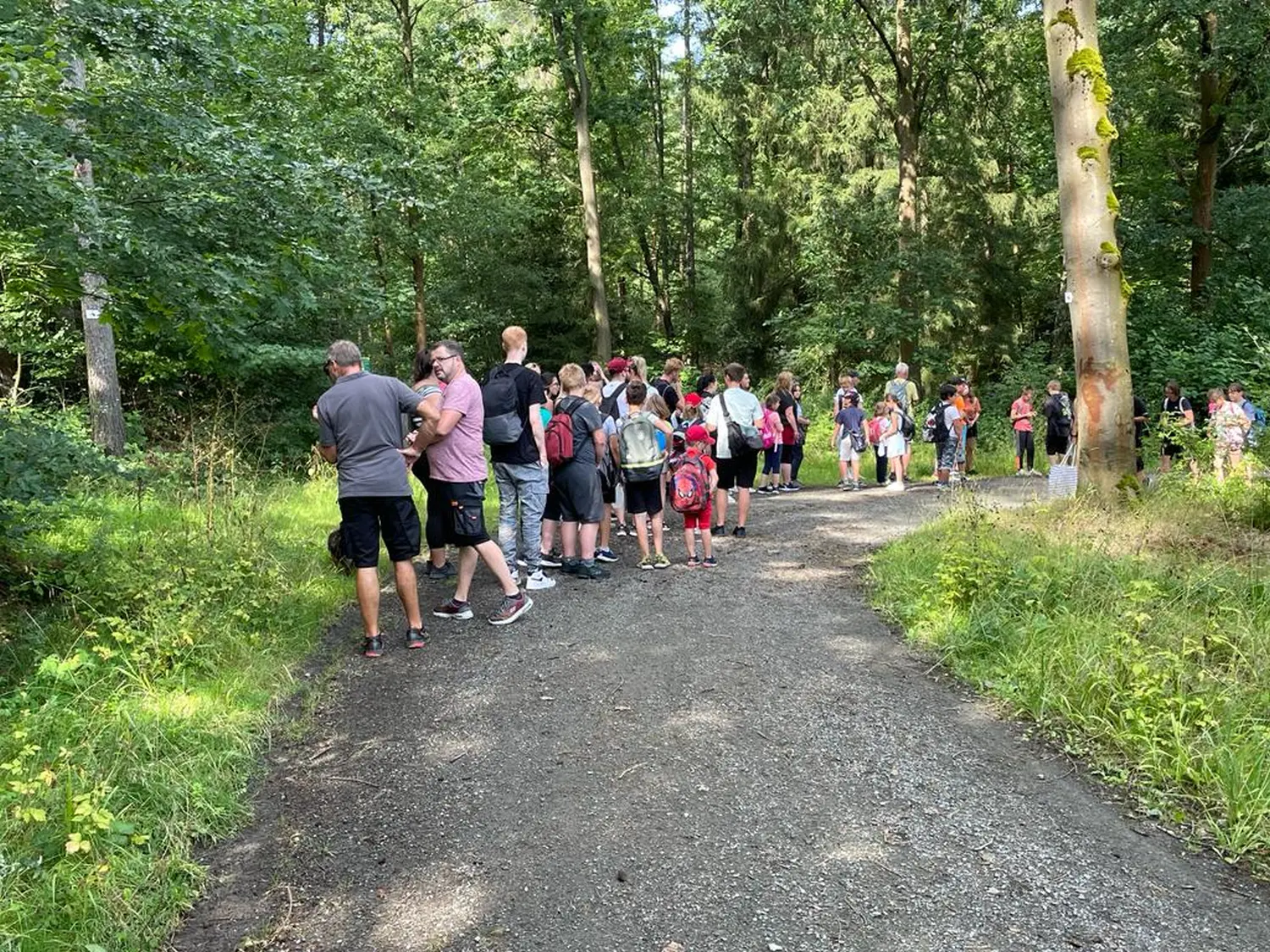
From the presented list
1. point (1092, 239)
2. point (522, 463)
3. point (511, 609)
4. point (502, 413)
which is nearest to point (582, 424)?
point (522, 463)

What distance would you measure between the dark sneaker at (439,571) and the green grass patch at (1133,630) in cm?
389

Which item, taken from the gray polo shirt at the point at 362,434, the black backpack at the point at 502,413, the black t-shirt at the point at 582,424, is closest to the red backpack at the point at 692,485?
the black t-shirt at the point at 582,424

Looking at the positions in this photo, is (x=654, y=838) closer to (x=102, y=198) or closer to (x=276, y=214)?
(x=276, y=214)

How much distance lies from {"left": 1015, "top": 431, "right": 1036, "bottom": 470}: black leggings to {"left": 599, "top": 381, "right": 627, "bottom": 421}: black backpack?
8.96 m

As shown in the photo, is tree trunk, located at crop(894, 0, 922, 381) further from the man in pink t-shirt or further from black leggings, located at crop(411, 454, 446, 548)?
the man in pink t-shirt

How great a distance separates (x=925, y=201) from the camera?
840 inches

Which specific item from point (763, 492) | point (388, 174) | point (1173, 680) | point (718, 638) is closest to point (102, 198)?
point (388, 174)

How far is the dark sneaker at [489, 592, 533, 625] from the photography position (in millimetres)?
6254

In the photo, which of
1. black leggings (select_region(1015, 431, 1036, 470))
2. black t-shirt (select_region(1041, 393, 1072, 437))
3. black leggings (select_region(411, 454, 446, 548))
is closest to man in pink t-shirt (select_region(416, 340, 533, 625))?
black leggings (select_region(411, 454, 446, 548))

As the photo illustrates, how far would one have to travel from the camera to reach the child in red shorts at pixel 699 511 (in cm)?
768

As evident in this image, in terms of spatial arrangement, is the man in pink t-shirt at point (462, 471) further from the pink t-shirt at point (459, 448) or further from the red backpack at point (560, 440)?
the red backpack at point (560, 440)

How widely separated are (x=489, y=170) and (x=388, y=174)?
63.7 ft

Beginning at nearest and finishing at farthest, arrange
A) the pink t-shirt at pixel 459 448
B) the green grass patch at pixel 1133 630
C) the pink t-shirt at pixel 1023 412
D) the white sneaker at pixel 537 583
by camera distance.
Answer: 1. the green grass patch at pixel 1133 630
2. the pink t-shirt at pixel 459 448
3. the white sneaker at pixel 537 583
4. the pink t-shirt at pixel 1023 412

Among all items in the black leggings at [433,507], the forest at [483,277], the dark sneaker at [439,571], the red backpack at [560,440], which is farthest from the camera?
the dark sneaker at [439,571]
